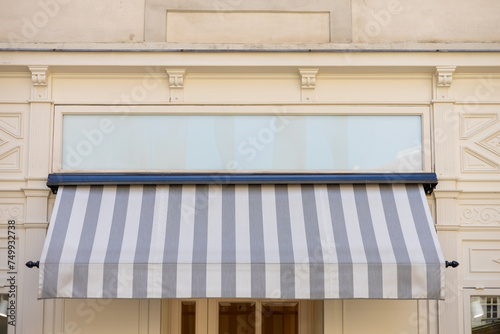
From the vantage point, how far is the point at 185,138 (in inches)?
316

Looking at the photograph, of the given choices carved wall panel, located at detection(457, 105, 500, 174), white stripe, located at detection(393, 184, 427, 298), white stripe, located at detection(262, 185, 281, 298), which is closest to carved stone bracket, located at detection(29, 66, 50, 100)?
white stripe, located at detection(262, 185, 281, 298)

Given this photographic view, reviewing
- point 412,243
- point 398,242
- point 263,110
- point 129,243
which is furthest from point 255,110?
point 412,243

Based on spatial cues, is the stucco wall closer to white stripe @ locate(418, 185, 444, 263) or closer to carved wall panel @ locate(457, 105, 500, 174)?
carved wall panel @ locate(457, 105, 500, 174)

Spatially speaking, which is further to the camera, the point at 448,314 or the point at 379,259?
the point at 448,314

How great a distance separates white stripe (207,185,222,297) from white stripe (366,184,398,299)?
175 centimetres

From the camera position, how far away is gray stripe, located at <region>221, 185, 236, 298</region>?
22.4ft

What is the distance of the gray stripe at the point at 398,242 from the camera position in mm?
6801

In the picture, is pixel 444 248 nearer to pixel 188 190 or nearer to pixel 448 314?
pixel 448 314

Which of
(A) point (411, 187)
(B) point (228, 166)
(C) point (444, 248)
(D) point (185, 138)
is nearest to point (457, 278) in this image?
(C) point (444, 248)

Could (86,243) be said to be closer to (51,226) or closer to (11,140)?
(51,226)

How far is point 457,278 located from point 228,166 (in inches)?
121

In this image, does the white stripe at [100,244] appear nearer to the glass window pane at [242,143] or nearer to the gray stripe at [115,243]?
the gray stripe at [115,243]

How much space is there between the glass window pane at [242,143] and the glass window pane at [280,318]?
1928mm

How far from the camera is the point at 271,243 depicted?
708cm
